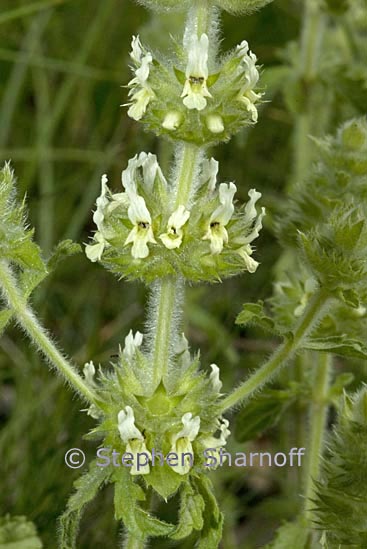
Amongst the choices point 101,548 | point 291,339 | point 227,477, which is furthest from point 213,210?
point 227,477

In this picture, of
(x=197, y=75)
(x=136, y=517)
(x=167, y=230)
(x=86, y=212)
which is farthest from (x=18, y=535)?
(x=86, y=212)

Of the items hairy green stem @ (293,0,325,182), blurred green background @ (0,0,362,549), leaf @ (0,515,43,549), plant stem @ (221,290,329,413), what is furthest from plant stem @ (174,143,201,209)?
hairy green stem @ (293,0,325,182)

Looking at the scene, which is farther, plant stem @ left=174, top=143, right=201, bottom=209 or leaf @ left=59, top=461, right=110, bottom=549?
plant stem @ left=174, top=143, right=201, bottom=209

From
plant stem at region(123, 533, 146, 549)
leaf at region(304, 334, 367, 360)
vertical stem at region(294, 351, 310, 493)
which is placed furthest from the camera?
vertical stem at region(294, 351, 310, 493)

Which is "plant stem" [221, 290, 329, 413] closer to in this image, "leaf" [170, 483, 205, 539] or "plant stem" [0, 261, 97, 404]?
"leaf" [170, 483, 205, 539]

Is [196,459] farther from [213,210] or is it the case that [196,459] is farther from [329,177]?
[329,177]

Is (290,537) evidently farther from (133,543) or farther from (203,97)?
(203,97)

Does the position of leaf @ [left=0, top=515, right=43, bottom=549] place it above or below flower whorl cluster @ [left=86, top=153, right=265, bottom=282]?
below
